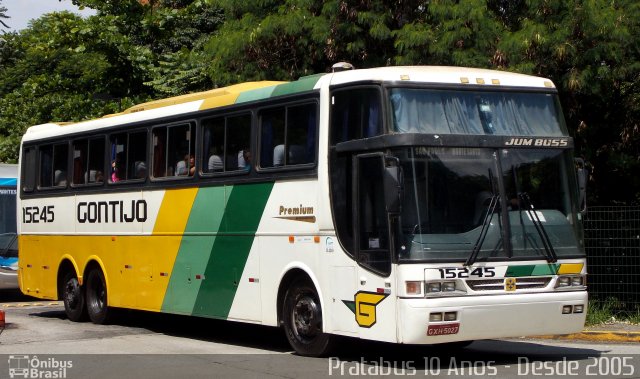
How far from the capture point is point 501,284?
38.1 feet

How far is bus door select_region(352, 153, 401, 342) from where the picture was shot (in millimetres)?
11406

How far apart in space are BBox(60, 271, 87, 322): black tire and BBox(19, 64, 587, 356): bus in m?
3.36

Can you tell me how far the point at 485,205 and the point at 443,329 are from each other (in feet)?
4.83

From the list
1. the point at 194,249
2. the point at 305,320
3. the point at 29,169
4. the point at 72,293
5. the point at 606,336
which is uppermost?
the point at 29,169

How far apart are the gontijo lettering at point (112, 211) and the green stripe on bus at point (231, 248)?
5.67 feet

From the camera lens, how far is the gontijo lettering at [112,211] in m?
16.5

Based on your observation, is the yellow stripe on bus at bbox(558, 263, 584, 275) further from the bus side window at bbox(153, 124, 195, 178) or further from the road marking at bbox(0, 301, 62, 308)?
the road marking at bbox(0, 301, 62, 308)

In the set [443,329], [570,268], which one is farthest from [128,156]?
[570,268]

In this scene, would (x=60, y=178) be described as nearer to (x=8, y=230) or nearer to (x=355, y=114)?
(x=8, y=230)

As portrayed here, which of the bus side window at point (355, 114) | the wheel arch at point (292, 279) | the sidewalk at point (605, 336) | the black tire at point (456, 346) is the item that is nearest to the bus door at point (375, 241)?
the bus side window at point (355, 114)

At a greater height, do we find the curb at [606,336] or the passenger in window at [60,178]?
the passenger in window at [60,178]

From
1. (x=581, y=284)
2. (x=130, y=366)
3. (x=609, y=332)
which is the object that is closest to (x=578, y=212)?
(x=581, y=284)

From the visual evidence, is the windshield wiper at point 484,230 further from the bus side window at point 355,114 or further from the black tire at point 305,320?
the black tire at point 305,320

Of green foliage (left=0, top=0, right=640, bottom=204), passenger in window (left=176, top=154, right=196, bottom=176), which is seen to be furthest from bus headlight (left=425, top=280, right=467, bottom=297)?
green foliage (left=0, top=0, right=640, bottom=204)
